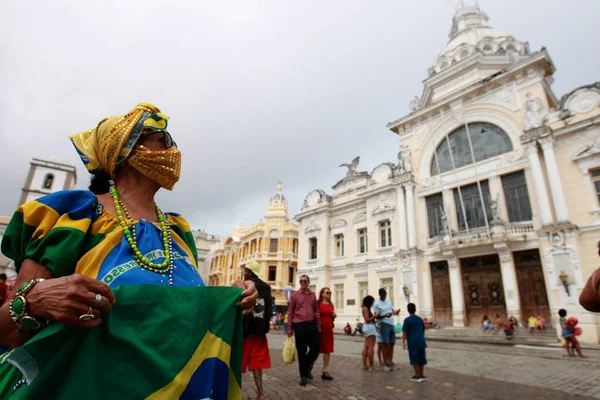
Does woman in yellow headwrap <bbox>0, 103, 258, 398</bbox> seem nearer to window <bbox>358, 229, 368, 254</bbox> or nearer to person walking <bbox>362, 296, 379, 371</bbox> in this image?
person walking <bbox>362, 296, 379, 371</bbox>

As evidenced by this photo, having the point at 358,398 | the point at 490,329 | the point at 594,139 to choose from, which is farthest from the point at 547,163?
the point at 358,398

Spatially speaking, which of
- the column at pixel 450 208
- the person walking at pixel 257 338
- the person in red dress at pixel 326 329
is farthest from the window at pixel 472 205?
the person walking at pixel 257 338

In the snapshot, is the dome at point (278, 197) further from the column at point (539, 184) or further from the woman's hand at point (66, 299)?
the woman's hand at point (66, 299)

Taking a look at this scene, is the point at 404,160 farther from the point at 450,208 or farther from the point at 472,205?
the point at 472,205

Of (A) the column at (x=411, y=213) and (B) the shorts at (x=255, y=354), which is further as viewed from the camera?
(A) the column at (x=411, y=213)

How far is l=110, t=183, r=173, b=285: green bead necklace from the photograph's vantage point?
4.53ft

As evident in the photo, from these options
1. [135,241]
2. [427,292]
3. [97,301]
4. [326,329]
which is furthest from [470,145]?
[97,301]

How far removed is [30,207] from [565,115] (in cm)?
1985

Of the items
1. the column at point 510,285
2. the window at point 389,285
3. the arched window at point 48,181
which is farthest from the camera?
the arched window at point 48,181

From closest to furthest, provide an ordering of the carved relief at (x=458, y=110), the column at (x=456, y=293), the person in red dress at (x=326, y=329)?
the person in red dress at (x=326, y=329) < the column at (x=456, y=293) < the carved relief at (x=458, y=110)

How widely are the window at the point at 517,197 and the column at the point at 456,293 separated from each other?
11.6 ft

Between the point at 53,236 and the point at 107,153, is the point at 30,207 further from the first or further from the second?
the point at 107,153

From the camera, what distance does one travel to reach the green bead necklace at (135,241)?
1.38 metres

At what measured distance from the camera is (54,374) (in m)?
0.97
